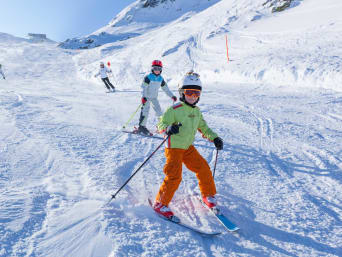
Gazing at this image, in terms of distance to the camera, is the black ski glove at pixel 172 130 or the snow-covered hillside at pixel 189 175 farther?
the black ski glove at pixel 172 130

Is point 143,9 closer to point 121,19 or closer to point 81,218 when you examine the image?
point 121,19

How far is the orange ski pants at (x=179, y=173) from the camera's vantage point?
288 centimetres

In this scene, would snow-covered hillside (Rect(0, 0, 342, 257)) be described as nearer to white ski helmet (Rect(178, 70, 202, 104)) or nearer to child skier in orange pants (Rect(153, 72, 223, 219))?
child skier in orange pants (Rect(153, 72, 223, 219))

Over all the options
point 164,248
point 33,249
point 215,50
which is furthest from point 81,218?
point 215,50

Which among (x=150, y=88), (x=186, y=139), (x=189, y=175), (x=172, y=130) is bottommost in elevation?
(x=189, y=175)

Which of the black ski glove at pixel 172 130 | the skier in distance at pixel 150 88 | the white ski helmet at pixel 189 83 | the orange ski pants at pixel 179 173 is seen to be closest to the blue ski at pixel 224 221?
the orange ski pants at pixel 179 173

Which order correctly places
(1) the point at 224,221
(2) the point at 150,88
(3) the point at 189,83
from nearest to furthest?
(1) the point at 224,221 → (3) the point at 189,83 → (2) the point at 150,88

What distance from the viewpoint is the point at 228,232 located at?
2.64m

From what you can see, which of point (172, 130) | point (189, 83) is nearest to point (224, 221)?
point (172, 130)

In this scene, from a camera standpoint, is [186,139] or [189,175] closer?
[186,139]

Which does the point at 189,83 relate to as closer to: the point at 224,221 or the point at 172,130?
the point at 172,130

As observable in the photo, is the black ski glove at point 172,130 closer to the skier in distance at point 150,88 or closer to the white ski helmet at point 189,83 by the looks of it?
the white ski helmet at point 189,83

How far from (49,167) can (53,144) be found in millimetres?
1084

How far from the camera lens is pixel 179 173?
296cm
